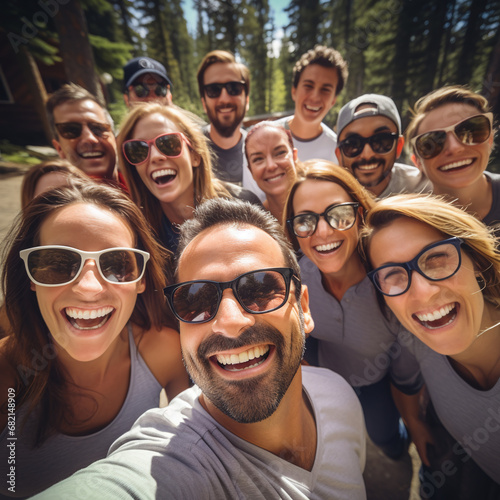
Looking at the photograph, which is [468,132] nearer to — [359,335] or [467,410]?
[359,335]

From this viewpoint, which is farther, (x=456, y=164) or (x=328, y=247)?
(x=456, y=164)

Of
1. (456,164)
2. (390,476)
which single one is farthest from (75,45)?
(390,476)

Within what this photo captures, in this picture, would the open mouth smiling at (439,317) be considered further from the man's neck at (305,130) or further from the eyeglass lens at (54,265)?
the man's neck at (305,130)

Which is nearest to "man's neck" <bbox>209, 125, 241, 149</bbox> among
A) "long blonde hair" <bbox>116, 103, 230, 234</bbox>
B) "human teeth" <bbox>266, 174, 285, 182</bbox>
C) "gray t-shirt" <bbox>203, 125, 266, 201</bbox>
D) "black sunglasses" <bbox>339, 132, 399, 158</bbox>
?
"gray t-shirt" <bbox>203, 125, 266, 201</bbox>

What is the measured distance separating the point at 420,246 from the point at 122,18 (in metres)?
29.3

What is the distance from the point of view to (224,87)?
4164mm

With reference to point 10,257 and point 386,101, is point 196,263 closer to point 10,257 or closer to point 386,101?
point 10,257

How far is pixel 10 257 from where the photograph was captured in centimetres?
165

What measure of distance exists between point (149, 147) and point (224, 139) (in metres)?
2.21

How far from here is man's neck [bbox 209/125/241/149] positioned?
4.58 meters

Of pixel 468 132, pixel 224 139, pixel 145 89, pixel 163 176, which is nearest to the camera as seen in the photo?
pixel 468 132

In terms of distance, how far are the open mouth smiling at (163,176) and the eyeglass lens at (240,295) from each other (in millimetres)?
1777

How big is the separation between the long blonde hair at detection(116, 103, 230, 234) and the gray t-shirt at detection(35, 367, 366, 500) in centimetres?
218

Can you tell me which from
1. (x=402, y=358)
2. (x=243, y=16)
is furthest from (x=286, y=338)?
(x=243, y=16)
